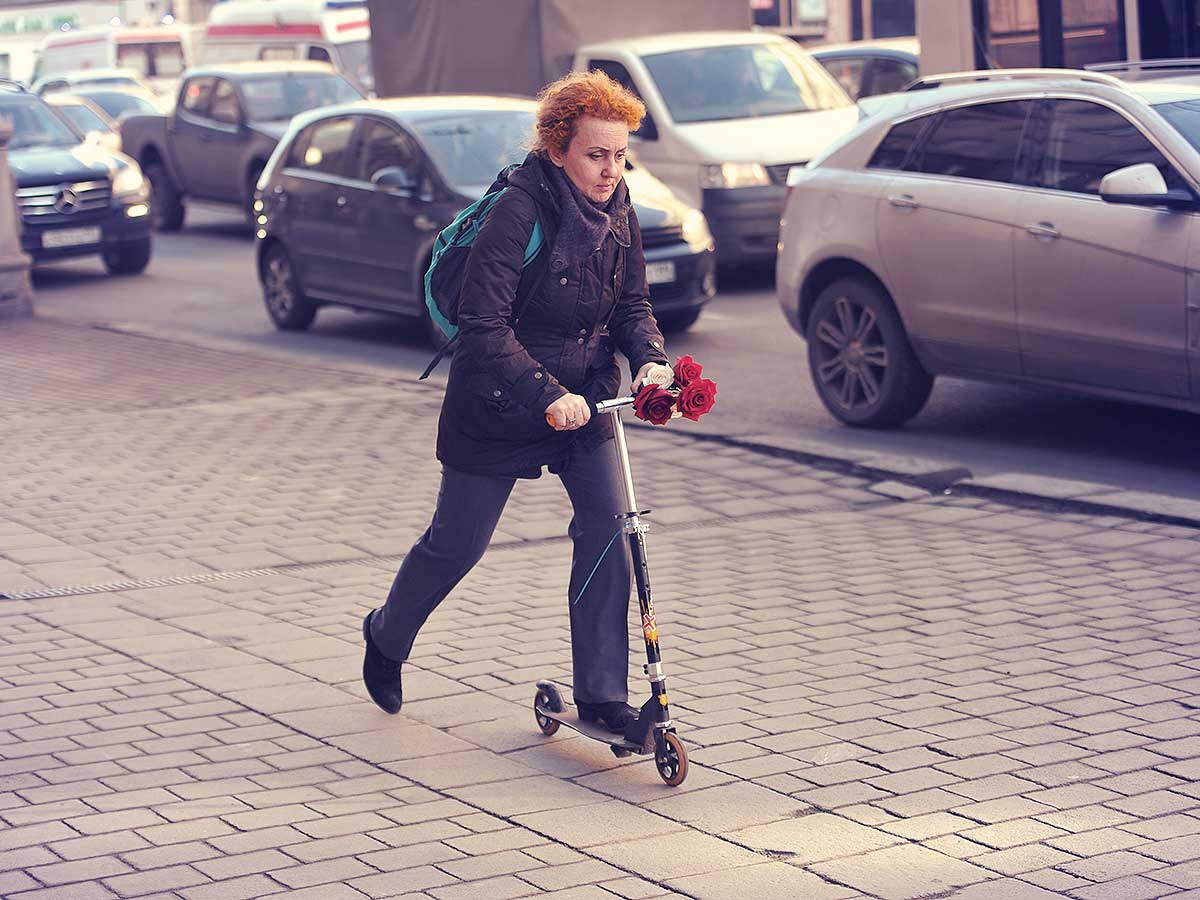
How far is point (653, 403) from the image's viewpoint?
486 centimetres

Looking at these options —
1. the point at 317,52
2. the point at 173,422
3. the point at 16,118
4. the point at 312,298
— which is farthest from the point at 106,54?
the point at 173,422

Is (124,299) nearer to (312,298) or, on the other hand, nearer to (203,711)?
(312,298)

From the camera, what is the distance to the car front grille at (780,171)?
1569 centimetres

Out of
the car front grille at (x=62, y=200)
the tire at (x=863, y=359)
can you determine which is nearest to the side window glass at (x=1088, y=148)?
the tire at (x=863, y=359)

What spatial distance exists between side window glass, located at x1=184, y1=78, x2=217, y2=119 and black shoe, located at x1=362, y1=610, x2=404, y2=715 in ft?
59.3

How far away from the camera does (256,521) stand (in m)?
8.44

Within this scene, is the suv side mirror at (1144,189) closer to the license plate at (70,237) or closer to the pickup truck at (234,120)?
the license plate at (70,237)

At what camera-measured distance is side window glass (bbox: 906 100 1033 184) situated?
9266 mm

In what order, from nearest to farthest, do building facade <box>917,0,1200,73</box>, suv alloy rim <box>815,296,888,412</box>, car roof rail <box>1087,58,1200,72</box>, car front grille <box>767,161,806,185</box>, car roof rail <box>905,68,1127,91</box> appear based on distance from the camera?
car roof rail <box>905,68,1127,91</box>
car roof rail <box>1087,58,1200,72</box>
suv alloy rim <box>815,296,888,412</box>
building facade <box>917,0,1200,73</box>
car front grille <box>767,161,806,185</box>

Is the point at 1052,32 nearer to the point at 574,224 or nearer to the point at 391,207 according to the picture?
the point at 391,207

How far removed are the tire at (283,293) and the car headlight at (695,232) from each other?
308 centimetres

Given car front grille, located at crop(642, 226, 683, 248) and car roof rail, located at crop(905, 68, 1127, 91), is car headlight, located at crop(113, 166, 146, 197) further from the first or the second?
car roof rail, located at crop(905, 68, 1127, 91)

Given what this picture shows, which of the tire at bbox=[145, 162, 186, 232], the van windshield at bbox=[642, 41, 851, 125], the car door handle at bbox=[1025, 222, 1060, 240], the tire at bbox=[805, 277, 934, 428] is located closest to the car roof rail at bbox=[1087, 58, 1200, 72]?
the car door handle at bbox=[1025, 222, 1060, 240]

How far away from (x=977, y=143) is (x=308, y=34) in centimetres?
2228
